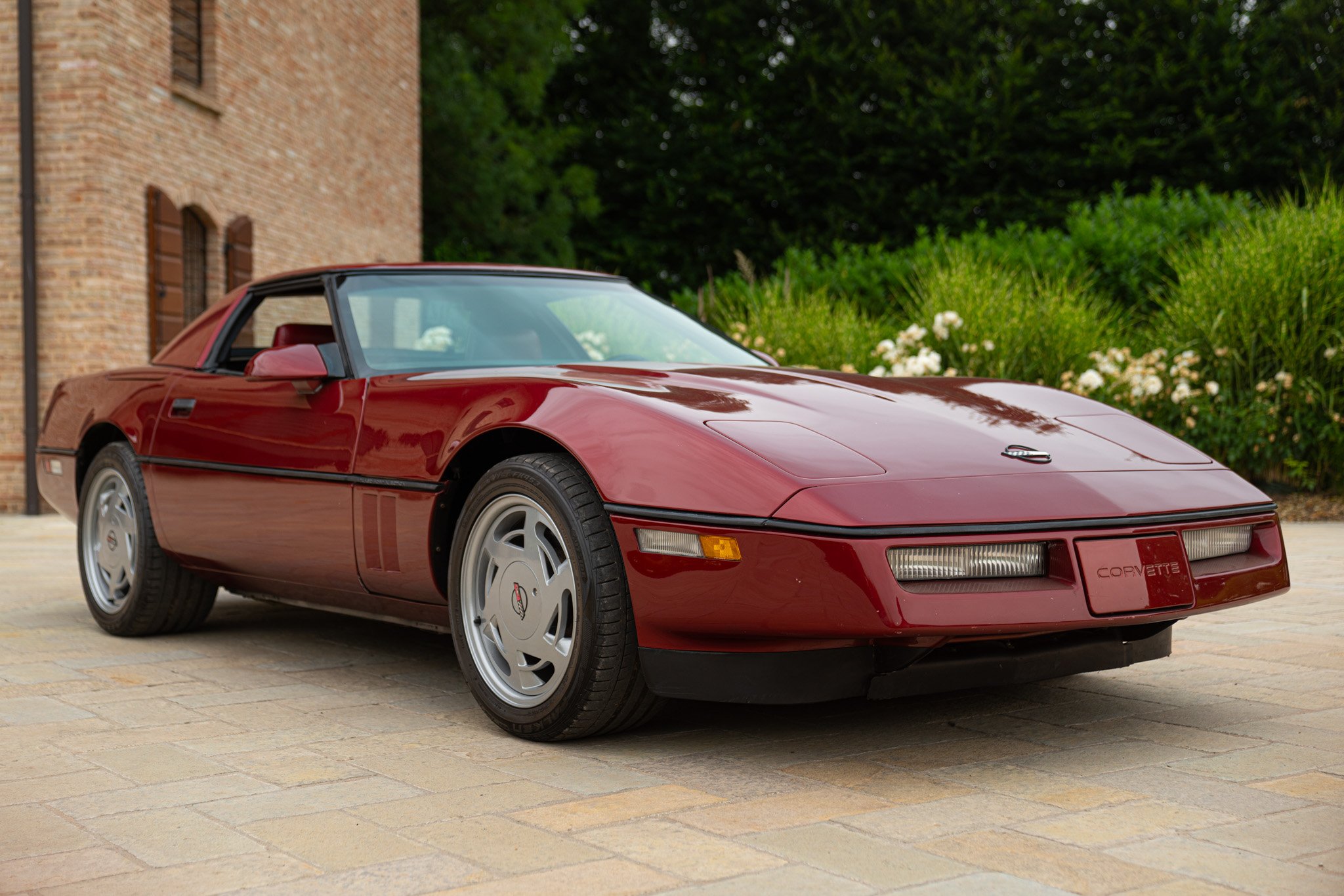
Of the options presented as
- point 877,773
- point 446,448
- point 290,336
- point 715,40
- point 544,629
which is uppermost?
point 715,40

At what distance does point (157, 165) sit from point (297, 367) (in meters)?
8.80

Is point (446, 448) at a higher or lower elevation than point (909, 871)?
higher

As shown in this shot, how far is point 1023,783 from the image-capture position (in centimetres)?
311

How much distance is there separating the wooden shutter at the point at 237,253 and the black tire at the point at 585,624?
1075cm

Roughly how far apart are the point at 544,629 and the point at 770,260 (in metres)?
25.7

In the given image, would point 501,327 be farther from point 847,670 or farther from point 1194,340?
point 1194,340

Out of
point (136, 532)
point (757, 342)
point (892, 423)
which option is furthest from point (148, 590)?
point (757, 342)

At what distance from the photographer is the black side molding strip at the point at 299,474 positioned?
12.7ft

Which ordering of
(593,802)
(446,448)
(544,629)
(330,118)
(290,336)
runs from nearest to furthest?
(593,802) < (544,629) < (446,448) < (290,336) < (330,118)

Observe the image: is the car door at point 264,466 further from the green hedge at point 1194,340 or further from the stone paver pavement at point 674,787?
the green hedge at point 1194,340

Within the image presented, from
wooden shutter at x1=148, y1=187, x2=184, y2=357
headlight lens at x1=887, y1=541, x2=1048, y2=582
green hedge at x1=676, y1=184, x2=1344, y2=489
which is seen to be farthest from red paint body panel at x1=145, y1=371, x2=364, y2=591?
wooden shutter at x1=148, y1=187, x2=184, y2=357

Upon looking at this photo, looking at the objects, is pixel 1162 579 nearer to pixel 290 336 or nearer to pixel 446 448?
pixel 446 448

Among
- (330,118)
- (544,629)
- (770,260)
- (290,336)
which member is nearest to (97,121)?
(330,118)

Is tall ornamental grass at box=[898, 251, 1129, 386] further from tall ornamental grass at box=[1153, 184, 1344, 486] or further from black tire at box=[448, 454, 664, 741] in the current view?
black tire at box=[448, 454, 664, 741]
